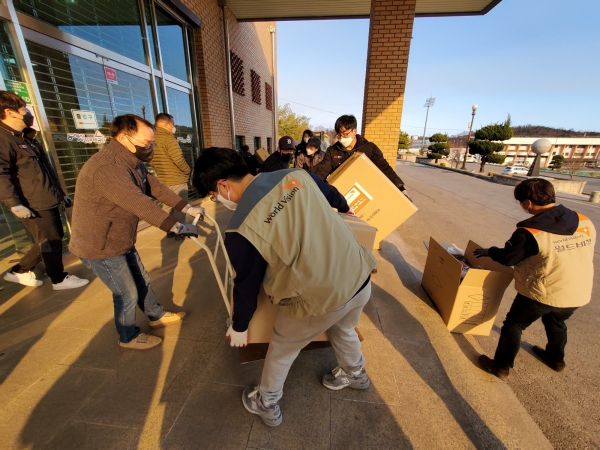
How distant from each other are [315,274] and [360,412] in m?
1.14

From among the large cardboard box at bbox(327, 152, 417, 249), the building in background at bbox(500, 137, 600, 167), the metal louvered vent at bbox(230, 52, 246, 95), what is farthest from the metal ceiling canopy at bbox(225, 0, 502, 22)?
the building in background at bbox(500, 137, 600, 167)

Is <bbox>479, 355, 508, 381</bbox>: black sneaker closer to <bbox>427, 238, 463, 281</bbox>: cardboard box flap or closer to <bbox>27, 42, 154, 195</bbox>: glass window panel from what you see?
<bbox>427, 238, 463, 281</bbox>: cardboard box flap

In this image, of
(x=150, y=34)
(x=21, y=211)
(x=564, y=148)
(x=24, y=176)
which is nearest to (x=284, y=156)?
(x=24, y=176)

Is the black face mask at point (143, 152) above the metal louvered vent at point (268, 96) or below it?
below

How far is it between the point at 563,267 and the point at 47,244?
15.4 feet

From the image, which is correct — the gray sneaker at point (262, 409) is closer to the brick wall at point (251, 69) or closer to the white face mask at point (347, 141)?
the white face mask at point (347, 141)

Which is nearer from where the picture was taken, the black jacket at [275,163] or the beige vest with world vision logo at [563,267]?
the beige vest with world vision logo at [563,267]

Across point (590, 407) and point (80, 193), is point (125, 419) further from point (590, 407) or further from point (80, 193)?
point (590, 407)

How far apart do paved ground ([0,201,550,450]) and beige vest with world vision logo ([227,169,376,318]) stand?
2.97 ft

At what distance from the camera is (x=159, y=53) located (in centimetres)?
542

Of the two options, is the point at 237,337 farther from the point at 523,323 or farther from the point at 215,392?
the point at 523,323

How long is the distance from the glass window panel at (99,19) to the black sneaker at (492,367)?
6.04 metres

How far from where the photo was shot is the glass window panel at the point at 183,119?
6012mm

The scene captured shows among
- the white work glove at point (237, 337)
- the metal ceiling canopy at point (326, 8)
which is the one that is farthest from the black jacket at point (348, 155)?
the metal ceiling canopy at point (326, 8)
